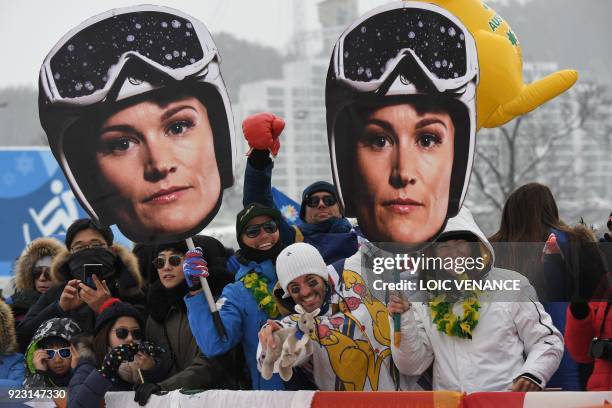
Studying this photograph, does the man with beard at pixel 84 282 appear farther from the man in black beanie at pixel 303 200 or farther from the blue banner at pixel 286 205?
the blue banner at pixel 286 205

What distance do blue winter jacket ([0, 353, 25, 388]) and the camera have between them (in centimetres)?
268

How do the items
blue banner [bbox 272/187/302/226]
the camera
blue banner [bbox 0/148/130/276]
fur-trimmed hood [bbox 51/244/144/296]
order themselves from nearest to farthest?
1. the camera
2. fur-trimmed hood [bbox 51/244/144/296]
3. blue banner [bbox 272/187/302/226]
4. blue banner [bbox 0/148/130/276]

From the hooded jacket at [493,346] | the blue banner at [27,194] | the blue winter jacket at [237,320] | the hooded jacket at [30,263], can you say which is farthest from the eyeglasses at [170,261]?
the blue banner at [27,194]

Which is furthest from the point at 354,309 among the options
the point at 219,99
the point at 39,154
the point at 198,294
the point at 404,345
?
the point at 39,154

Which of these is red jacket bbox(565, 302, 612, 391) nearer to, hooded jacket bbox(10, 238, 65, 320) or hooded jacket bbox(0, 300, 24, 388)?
hooded jacket bbox(0, 300, 24, 388)

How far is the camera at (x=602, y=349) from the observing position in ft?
15.8

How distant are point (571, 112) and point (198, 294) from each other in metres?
6.99

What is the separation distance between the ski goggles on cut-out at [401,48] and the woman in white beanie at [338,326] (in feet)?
2.82

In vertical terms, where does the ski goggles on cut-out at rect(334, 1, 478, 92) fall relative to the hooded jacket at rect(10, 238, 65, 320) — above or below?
Result: above

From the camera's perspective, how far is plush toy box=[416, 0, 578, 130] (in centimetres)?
532

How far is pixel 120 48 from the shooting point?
17.4ft

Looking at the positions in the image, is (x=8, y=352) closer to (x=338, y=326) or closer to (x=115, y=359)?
(x=115, y=359)

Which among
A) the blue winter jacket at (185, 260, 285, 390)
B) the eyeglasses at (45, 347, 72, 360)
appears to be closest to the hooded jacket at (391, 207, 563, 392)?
the blue winter jacket at (185, 260, 285, 390)

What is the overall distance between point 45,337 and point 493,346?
6.94ft
